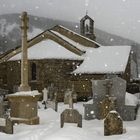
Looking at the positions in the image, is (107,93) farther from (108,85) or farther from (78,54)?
(78,54)

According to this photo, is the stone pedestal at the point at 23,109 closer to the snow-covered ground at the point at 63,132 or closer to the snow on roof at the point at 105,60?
the snow-covered ground at the point at 63,132

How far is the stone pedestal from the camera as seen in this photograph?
47.4 ft

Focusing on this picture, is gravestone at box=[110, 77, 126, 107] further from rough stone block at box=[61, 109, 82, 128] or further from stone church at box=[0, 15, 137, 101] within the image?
stone church at box=[0, 15, 137, 101]

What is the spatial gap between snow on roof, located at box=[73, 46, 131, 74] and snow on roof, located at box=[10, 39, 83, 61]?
4.06 feet

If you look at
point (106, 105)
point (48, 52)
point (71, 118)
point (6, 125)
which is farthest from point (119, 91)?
point (48, 52)

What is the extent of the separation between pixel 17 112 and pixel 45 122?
1326mm

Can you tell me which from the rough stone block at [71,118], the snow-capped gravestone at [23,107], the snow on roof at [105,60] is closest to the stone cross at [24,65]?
the snow-capped gravestone at [23,107]

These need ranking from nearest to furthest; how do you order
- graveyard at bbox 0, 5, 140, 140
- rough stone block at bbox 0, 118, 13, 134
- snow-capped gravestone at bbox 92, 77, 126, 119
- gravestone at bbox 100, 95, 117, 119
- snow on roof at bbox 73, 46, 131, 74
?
1. graveyard at bbox 0, 5, 140, 140
2. rough stone block at bbox 0, 118, 13, 134
3. gravestone at bbox 100, 95, 117, 119
4. snow-capped gravestone at bbox 92, 77, 126, 119
5. snow on roof at bbox 73, 46, 131, 74

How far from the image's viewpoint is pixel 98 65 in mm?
29109

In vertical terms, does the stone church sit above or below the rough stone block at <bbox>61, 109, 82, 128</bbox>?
above

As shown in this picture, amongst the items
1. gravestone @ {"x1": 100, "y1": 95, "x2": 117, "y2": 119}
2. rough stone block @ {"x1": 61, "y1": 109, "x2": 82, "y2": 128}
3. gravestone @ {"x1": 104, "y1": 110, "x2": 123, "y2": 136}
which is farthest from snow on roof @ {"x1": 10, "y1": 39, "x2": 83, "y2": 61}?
gravestone @ {"x1": 104, "y1": 110, "x2": 123, "y2": 136}

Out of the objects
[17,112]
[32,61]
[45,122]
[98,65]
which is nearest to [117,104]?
[45,122]

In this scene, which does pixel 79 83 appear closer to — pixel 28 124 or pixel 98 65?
pixel 98 65

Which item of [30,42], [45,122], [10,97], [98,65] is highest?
[30,42]
